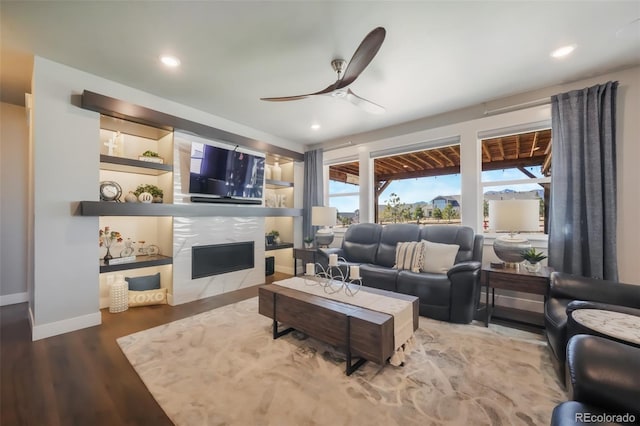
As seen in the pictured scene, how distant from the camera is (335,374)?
189 cm

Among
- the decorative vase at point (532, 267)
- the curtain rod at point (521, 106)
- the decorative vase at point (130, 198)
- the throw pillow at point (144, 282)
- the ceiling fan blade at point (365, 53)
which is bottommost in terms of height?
the throw pillow at point (144, 282)

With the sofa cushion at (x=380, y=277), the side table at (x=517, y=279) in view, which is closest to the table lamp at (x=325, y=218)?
the sofa cushion at (x=380, y=277)

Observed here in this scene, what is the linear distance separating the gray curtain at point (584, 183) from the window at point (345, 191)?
9.42 feet

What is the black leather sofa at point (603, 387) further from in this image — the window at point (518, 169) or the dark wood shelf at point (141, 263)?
the dark wood shelf at point (141, 263)

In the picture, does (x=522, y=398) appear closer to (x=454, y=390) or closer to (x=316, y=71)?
(x=454, y=390)

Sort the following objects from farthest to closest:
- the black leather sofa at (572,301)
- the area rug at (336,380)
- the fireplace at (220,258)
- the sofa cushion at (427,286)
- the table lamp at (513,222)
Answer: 1. the fireplace at (220,258)
2. the sofa cushion at (427,286)
3. the table lamp at (513,222)
4. the black leather sofa at (572,301)
5. the area rug at (336,380)

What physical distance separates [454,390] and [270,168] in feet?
14.9

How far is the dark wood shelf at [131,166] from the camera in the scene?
297cm

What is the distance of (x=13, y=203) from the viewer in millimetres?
3457

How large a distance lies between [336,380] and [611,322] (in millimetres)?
1679

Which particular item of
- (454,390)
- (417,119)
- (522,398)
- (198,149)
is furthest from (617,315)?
(198,149)

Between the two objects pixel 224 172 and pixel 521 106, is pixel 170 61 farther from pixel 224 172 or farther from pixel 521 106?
pixel 521 106

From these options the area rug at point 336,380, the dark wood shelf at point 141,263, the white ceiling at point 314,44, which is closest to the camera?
the area rug at point 336,380

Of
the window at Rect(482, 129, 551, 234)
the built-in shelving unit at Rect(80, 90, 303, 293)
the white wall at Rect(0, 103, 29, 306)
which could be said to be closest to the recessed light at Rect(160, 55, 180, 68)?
the built-in shelving unit at Rect(80, 90, 303, 293)
